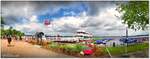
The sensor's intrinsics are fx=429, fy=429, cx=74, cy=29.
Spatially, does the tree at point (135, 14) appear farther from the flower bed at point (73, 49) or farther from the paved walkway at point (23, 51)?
the paved walkway at point (23, 51)

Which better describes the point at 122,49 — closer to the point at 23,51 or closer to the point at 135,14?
the point at 135,14

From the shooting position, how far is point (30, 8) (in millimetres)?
3287

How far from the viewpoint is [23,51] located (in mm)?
3357

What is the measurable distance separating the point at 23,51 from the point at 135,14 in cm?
92

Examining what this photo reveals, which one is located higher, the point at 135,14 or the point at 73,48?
the point at 135,14

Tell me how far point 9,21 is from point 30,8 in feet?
0.63

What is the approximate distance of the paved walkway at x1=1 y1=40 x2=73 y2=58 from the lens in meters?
3.34

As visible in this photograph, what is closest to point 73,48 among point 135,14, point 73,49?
point 73,49

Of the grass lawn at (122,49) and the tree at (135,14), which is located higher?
the tree at (135,14)

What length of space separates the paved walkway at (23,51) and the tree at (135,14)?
21.8 inches

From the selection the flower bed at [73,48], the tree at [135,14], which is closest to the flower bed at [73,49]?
the flower bed at [73,48]

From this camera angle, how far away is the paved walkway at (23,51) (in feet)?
11.0

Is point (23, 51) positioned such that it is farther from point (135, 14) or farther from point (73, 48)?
point (135, 14)

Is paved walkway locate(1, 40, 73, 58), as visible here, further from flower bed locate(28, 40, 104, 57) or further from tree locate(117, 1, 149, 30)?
tree locate(117, 1, 149, 30)
